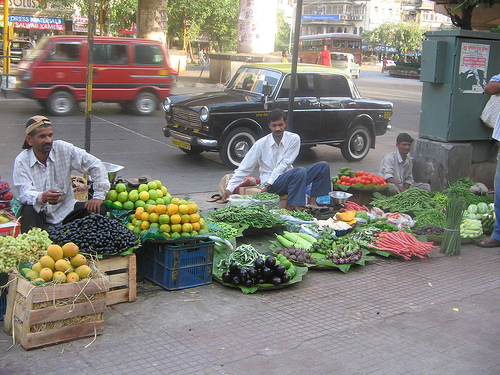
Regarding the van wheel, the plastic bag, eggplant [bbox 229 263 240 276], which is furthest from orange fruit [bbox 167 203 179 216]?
the van wheel

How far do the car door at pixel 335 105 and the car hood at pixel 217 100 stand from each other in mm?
1533

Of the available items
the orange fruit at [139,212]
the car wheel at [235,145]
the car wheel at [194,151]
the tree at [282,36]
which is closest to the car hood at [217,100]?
the car wheel at [235,145]

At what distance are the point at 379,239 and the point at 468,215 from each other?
5.49 feet

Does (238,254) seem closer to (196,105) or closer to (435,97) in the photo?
(435,97)

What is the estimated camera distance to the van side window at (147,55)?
55.5 ft

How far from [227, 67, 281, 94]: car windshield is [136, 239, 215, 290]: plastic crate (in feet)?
22.4

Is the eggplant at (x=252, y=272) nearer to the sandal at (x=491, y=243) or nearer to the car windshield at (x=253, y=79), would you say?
the sandal at (x=491, y=243)

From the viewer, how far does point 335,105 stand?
39.9ft

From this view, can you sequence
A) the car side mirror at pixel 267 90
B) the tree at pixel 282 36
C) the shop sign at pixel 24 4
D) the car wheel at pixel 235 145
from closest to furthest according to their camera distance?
the car wheel at pixel 235 145
the car side mirror at pixel 267 90
the shop sign at pixel 24 4
the tree at pixel 282 36

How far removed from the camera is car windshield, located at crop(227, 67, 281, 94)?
11.6 m

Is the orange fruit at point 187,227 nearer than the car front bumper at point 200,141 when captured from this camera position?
Yes

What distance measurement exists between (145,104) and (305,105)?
7.39 metres

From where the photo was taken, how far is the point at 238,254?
547 centimetres

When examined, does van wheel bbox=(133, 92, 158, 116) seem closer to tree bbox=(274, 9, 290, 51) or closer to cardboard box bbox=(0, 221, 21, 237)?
cardboard box bbox=(0, 221, 21, 237)
